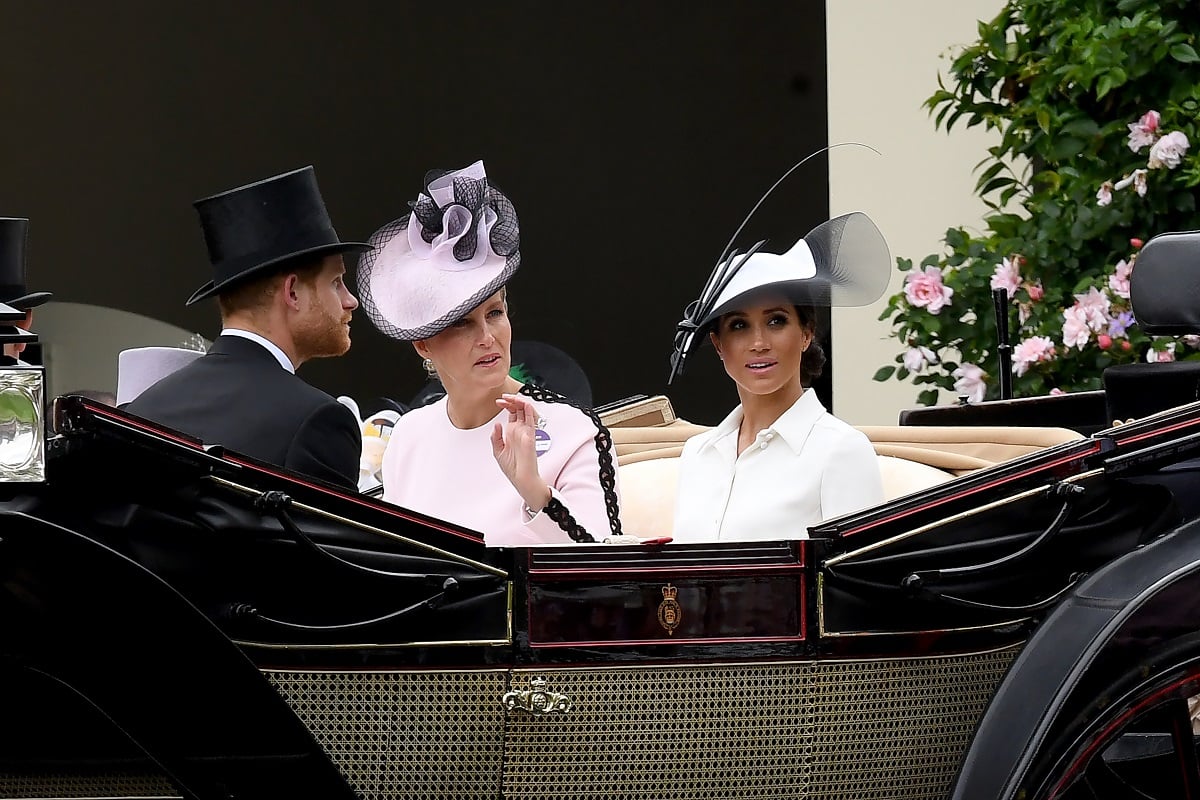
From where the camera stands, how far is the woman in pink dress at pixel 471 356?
2330 millimetres

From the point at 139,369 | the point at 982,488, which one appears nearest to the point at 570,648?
the point at 982,488

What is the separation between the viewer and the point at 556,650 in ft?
5.76

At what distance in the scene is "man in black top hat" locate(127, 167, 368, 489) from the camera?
2174 mm

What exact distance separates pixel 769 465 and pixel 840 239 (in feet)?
1.25

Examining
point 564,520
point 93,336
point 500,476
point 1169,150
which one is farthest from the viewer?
Answer: point 93,336

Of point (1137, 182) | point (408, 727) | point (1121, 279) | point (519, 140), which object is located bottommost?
point (408, 727)

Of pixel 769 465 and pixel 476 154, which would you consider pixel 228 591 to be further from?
pixel 476 154

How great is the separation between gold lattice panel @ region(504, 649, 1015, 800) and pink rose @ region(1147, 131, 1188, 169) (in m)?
2.11

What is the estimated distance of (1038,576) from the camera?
1906 mm

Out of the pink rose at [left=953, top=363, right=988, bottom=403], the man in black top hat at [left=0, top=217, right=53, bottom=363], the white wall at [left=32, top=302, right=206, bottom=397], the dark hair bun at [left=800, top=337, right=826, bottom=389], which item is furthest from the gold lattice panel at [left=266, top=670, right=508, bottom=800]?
the white wall at [left=32, top=302, right=206, bottom=397]

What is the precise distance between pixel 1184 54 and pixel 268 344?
2392 mm

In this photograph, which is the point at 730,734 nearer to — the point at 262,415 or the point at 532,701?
the point at 532,701

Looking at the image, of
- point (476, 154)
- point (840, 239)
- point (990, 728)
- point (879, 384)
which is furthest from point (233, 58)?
point (990, 728)

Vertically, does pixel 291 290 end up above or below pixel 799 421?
above
